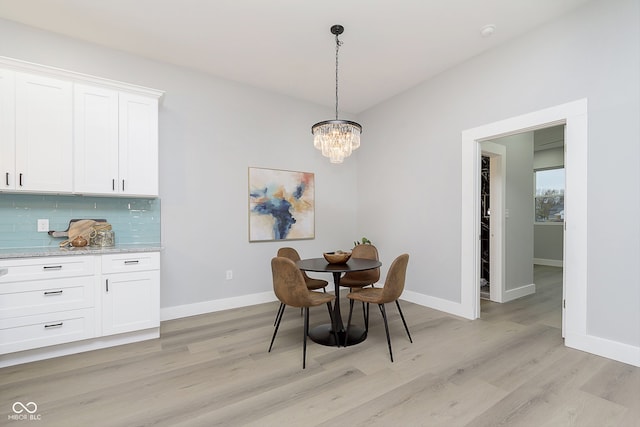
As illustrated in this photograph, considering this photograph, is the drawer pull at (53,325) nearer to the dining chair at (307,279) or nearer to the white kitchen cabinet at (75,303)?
the white kitchen cabinet at (75,303)

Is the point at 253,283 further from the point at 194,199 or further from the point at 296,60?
the point at 296,60

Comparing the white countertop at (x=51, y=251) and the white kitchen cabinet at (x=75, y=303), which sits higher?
the white countertop at (x=51, y=251)

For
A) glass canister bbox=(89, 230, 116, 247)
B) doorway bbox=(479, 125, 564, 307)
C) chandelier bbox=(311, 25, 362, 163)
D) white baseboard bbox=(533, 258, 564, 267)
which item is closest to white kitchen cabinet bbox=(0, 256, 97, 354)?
glass canister bbox=(89, 230, 116, 247)

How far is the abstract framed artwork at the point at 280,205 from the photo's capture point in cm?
404

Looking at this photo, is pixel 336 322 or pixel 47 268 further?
pixel 336 322

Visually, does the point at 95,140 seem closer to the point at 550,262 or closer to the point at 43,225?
the point at 43,225

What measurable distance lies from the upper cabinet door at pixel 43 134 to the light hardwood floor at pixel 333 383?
5.14 feet

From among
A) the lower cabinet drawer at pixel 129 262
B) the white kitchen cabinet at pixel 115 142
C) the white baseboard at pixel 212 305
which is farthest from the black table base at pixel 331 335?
the white kitchen cabinet at pixel 115 142

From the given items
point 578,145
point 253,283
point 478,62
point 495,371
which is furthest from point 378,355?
point 478,62

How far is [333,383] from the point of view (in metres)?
2.09

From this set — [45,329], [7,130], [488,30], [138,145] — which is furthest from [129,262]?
[488,30]

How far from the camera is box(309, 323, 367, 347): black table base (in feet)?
9.02

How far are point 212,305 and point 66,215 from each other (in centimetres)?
182

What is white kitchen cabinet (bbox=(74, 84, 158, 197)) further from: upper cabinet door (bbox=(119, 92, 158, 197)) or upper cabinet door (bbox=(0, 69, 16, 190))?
upper cabinet door (bbox=(0, 69, 16, 190))
